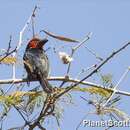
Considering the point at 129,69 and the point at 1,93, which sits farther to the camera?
the point at 1,93

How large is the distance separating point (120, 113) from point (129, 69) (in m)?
0.25

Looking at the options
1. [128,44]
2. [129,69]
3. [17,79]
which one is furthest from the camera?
[17,79]

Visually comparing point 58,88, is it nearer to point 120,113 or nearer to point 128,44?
point 120,113

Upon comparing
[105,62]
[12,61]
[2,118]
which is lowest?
[2,118]

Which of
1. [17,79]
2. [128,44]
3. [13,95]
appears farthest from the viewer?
[17,79]

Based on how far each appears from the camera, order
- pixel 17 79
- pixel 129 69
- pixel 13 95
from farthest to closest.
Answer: pixel 17 79 → pixel 13 95 → pixel 129 69

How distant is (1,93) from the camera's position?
2635 millimetres

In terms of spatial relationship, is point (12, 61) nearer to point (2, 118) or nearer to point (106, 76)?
point (2, 118)

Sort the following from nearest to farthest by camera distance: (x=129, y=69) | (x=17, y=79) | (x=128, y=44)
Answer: (x=128, y=44), (x=129, y=69), (x=17, y=79)

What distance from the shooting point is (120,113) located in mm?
2498

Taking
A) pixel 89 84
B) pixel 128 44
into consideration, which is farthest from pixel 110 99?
pixel 128 44

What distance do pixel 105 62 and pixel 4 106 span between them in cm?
72

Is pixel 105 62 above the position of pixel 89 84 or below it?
above

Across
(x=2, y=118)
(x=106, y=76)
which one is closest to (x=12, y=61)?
(x=2, y=118)
